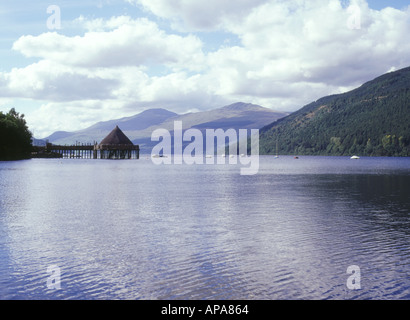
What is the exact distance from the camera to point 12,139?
15100 centimetres

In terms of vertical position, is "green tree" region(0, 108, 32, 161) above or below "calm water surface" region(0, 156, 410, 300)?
above

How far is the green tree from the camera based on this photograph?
144500mm

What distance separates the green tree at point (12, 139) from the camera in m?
144

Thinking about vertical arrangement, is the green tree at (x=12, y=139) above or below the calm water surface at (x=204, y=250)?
above

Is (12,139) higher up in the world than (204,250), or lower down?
higher up

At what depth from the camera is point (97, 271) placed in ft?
59.7

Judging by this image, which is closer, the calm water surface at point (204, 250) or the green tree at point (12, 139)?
the calm water surface at point (204, 250)

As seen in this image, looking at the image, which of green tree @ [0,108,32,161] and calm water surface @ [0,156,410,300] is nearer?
calm water surface @ [0,156,410,300]

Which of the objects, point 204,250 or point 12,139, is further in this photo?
point 12,139
